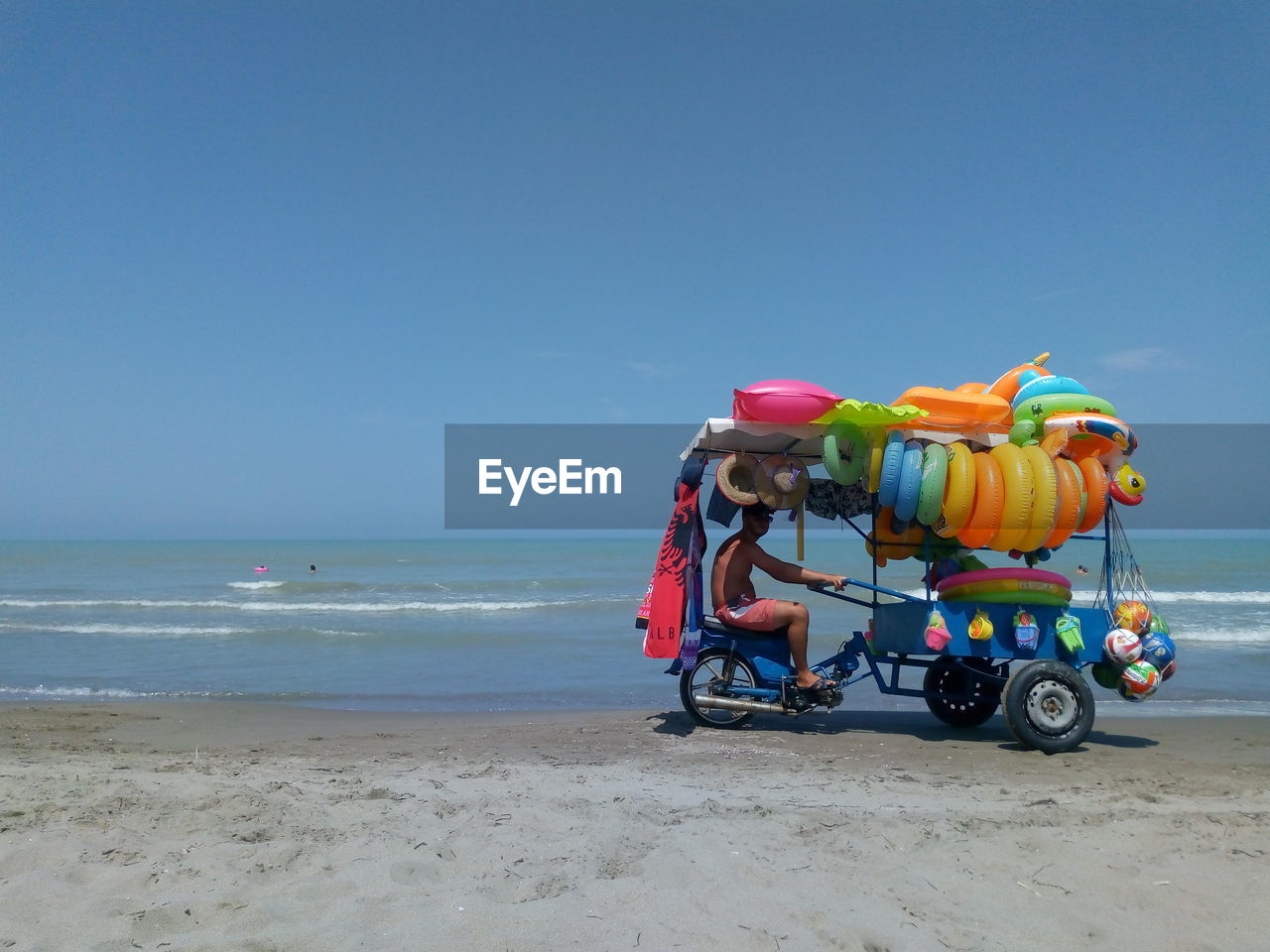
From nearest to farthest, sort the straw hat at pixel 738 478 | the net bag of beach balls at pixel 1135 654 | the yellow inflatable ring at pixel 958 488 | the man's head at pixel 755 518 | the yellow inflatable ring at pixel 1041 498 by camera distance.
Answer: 1. the yellow inflatable ring at pixel 1041 498
2. the yellow inflatable ring at pixel 958 488
3. the net bag of beach balls at pixel 1135 654
4. the straw hat at pixel 738 478
5. the man's head at pixel 755 518

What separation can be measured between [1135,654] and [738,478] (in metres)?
3.27

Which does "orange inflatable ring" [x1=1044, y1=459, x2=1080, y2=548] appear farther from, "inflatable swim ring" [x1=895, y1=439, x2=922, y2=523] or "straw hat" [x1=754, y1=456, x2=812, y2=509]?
"straw hat" [x1=754, y1=456, x2=812, y2=509]

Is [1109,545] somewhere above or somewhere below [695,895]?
above

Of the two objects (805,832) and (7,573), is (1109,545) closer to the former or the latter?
(805,832)

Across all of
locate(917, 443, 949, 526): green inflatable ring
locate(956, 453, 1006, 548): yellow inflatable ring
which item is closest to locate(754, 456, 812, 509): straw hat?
locate(917, 443, 949, 526): green inflatable ring

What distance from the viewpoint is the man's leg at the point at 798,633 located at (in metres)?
7.31

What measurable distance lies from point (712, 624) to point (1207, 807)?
3.65m

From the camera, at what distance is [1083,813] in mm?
4992

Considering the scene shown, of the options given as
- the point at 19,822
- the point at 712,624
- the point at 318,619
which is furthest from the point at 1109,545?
the point at 318,619

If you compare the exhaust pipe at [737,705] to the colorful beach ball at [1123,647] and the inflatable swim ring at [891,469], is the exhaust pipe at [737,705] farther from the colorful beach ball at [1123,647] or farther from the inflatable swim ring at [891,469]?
the colorful beach ball at [1123,647]

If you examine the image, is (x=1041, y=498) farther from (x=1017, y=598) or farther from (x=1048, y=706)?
(x=1048, y=706)

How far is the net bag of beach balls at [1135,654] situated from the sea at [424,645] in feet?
8.76

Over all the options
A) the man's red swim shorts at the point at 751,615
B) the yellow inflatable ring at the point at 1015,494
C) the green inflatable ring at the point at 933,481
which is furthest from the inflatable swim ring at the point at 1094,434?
the man's red swim shorts at the point at 751,615

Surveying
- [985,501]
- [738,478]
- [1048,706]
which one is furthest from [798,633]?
[1048,706]
